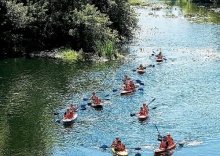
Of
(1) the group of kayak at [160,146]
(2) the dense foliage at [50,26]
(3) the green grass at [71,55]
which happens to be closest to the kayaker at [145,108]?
(1) the group of kayak at [160,146]

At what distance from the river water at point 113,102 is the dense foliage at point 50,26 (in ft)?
15.5

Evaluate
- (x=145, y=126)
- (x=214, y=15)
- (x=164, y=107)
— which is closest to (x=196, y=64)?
(x=164, y=107)

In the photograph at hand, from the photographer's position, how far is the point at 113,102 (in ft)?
167

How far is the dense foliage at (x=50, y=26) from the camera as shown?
69938 millimetres

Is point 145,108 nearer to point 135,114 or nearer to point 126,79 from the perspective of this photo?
point 135,114

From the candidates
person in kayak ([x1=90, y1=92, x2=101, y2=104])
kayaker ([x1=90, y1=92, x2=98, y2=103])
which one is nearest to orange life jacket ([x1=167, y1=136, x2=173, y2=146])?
person in kayak ([x1=90, y1=92, x2=101, y2=104])

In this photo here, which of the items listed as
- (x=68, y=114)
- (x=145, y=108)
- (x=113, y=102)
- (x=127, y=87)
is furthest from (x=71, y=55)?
(x=145, y=108)

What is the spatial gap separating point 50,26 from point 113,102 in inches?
994

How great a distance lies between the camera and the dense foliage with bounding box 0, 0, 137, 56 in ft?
229

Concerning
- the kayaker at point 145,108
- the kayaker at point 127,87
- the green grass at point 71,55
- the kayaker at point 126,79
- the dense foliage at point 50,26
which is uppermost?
the dense foliage at point 50,26

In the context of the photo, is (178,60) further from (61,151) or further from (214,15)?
(214,15)

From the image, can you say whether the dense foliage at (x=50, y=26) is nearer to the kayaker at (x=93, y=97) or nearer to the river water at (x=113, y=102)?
the river water at (x=113, y=102)

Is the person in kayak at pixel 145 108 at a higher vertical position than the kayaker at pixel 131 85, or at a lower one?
lower

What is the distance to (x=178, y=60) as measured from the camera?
225 feet
